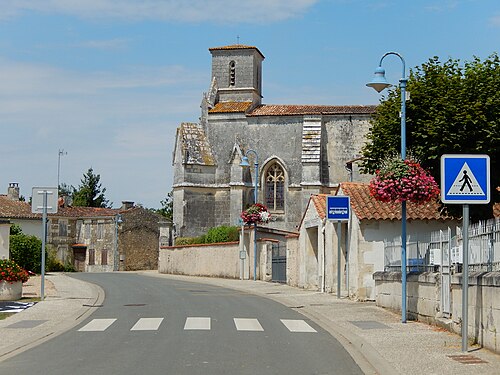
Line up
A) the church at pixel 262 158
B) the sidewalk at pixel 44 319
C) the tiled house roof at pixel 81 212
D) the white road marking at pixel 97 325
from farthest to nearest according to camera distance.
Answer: the tiled house roof at pixel 81 212
the church at pixel 262 158
the white road marking at pixel 97 325
the sidewalk at pixel 44 319

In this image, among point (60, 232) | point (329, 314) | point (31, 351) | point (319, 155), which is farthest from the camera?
point (60, 232)

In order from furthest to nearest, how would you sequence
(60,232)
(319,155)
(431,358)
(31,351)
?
1. (60,232)
2. (319,155)
3. (31,351)
4. (431,358)

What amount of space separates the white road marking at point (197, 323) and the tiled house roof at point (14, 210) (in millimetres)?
55404

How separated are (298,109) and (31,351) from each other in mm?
50417

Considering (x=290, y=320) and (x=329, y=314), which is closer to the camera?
(x=290, y=320)

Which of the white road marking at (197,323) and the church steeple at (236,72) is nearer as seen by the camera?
the white road marking at (197,323)

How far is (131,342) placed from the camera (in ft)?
44.8

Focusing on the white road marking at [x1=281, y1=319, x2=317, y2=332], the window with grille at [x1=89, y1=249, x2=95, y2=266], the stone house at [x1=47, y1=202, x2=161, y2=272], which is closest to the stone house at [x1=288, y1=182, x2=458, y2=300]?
the white road marking at [x1=281, y1=319, x2=317, y2=332]

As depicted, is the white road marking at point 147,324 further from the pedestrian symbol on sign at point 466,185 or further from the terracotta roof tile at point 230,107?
the terracotta roof tile at point 230,107

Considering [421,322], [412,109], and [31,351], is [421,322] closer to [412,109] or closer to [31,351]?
[31,351]

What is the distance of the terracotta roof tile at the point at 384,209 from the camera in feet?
84.4

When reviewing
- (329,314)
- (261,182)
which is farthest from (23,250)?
(329,314)

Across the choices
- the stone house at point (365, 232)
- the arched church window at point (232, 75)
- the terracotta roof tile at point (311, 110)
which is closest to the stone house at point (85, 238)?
the arched church window at point (232, 75)

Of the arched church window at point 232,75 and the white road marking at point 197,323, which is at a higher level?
the arched church window at point 232,75
